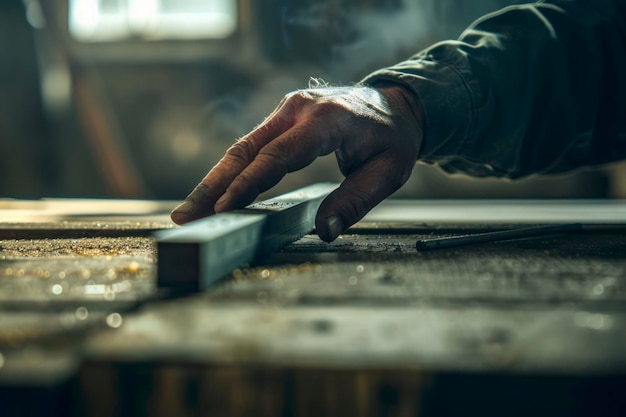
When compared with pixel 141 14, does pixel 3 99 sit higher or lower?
lower

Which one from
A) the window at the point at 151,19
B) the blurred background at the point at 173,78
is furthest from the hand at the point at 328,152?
the window at the point at 151,19

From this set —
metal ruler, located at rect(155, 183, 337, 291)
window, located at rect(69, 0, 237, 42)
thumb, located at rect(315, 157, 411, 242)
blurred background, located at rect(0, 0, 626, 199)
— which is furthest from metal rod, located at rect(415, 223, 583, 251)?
window, located at rect(69, 0, 237, 42)

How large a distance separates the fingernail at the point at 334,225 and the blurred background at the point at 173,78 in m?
2.82

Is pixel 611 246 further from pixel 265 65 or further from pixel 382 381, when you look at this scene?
pixel 265 65

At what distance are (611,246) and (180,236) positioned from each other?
2.29ft

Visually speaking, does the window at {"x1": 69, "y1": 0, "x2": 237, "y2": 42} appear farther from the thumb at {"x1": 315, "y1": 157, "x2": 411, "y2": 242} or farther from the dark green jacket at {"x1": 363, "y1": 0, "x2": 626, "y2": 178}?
the thumb at {"x1": 315, "y1": 157, "x2": 411, "y2": 242}

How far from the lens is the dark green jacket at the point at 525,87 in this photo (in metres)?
1.22

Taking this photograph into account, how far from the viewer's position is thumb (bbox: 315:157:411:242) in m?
1.05

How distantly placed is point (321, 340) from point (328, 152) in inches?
23.8

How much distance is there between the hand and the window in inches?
115

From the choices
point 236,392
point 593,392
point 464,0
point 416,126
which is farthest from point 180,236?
point 464,0

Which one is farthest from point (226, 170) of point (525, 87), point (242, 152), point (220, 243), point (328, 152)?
point (525, 87)

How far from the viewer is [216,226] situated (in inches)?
31.7

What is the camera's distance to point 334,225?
3.44ft
